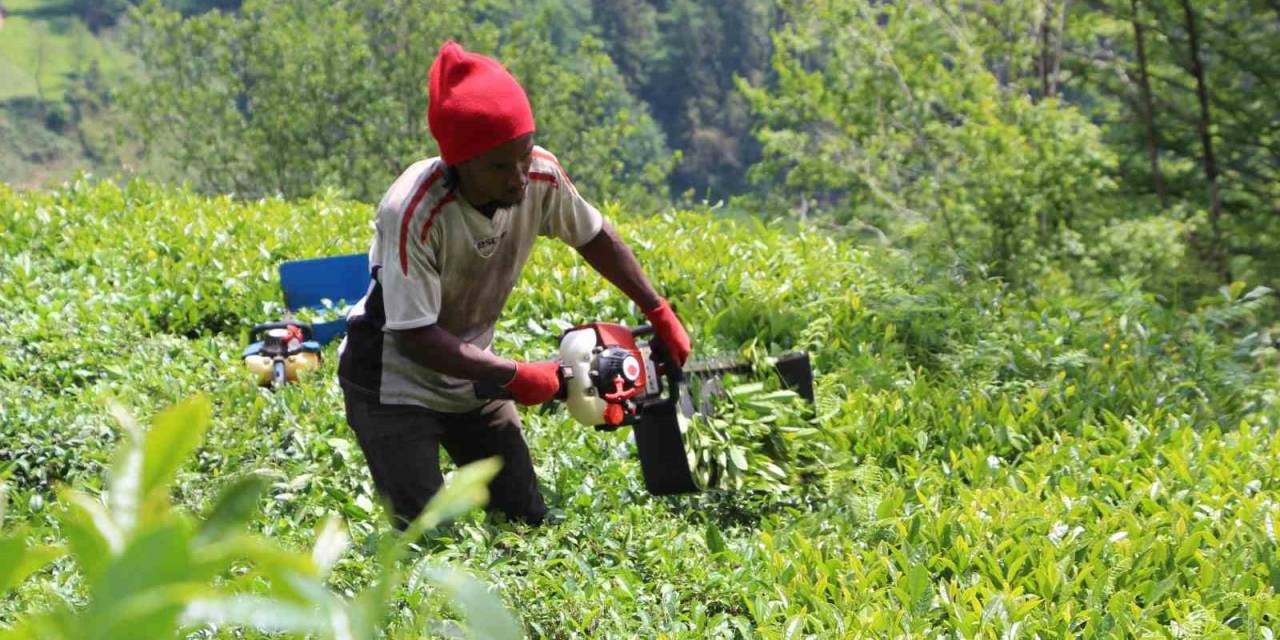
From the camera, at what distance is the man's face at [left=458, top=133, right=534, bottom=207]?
3.77 m

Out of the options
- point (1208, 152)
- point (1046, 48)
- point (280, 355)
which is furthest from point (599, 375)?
point (1046, 48)

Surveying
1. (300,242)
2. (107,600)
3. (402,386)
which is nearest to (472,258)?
(402,386)

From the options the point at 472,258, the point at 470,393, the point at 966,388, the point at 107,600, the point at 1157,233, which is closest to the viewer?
the point at 107,600

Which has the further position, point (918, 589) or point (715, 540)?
point (715, 540)

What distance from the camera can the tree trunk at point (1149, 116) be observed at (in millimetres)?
17594

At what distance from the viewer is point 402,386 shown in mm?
4309

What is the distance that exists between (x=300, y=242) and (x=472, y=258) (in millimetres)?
4759

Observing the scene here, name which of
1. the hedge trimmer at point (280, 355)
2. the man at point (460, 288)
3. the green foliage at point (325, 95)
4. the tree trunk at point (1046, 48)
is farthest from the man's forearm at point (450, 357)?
the green foliage at point (325, 95)

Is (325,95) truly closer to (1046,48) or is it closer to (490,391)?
(1046,48)

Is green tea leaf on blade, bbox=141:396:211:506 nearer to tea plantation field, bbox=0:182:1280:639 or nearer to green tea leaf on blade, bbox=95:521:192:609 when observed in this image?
green tea leaf on blade, bbox=95:521:192:609

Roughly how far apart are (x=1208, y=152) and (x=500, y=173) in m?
15.8

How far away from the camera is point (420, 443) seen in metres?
4.38

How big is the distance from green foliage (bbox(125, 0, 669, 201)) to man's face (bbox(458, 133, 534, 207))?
27.0 meters

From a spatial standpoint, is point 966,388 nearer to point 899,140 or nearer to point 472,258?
point 472,258
